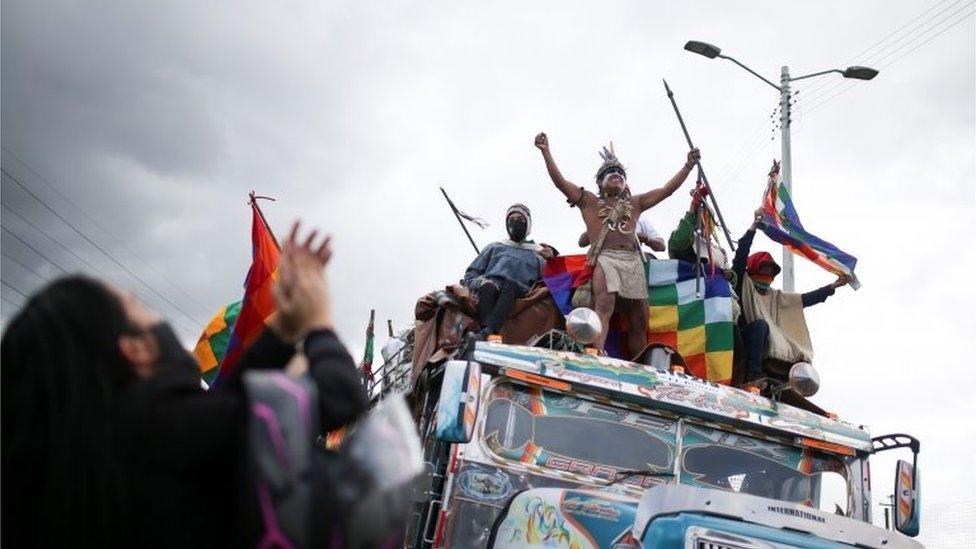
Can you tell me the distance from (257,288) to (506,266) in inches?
114

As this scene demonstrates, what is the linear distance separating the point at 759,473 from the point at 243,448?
468cm

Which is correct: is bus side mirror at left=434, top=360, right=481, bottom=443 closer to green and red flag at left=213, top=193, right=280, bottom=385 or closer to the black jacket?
green and red flag at left=213, top=193, right=280, bottom=385

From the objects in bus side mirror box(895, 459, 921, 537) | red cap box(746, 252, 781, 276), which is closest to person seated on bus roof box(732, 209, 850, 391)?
red cap box(746, 252, 781, 276)

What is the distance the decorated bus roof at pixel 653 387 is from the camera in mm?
5266

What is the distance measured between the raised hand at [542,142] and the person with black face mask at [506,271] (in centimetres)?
58

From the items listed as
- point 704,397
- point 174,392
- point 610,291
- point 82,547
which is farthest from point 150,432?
point 610,291

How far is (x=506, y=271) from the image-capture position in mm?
6996

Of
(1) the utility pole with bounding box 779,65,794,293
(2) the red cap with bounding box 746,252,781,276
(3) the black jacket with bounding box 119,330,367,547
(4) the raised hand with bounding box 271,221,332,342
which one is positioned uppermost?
(1) the utility pole with bounding box 779,65,794,293

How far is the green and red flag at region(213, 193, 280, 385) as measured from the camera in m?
8.16

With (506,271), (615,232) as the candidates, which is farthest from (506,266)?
(615,232)

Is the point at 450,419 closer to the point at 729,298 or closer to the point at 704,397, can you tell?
the point at 704,397

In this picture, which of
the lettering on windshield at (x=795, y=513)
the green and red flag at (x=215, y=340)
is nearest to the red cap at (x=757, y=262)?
the lettering on windshield at (x=795, y=513)

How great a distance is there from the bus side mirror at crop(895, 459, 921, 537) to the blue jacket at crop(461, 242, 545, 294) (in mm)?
2711

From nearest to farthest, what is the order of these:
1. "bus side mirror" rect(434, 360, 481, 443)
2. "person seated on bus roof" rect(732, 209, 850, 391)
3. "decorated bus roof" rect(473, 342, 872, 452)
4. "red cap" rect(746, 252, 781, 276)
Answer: "bus side mirror" rect(434, 360, 481, 443) → "decorated bus roof" rect(473, 342, 872, 452) → "person seated on bus roof" rect(732, 209, 850, 391) → "red cap" rect(746, 252, 781, 276)
